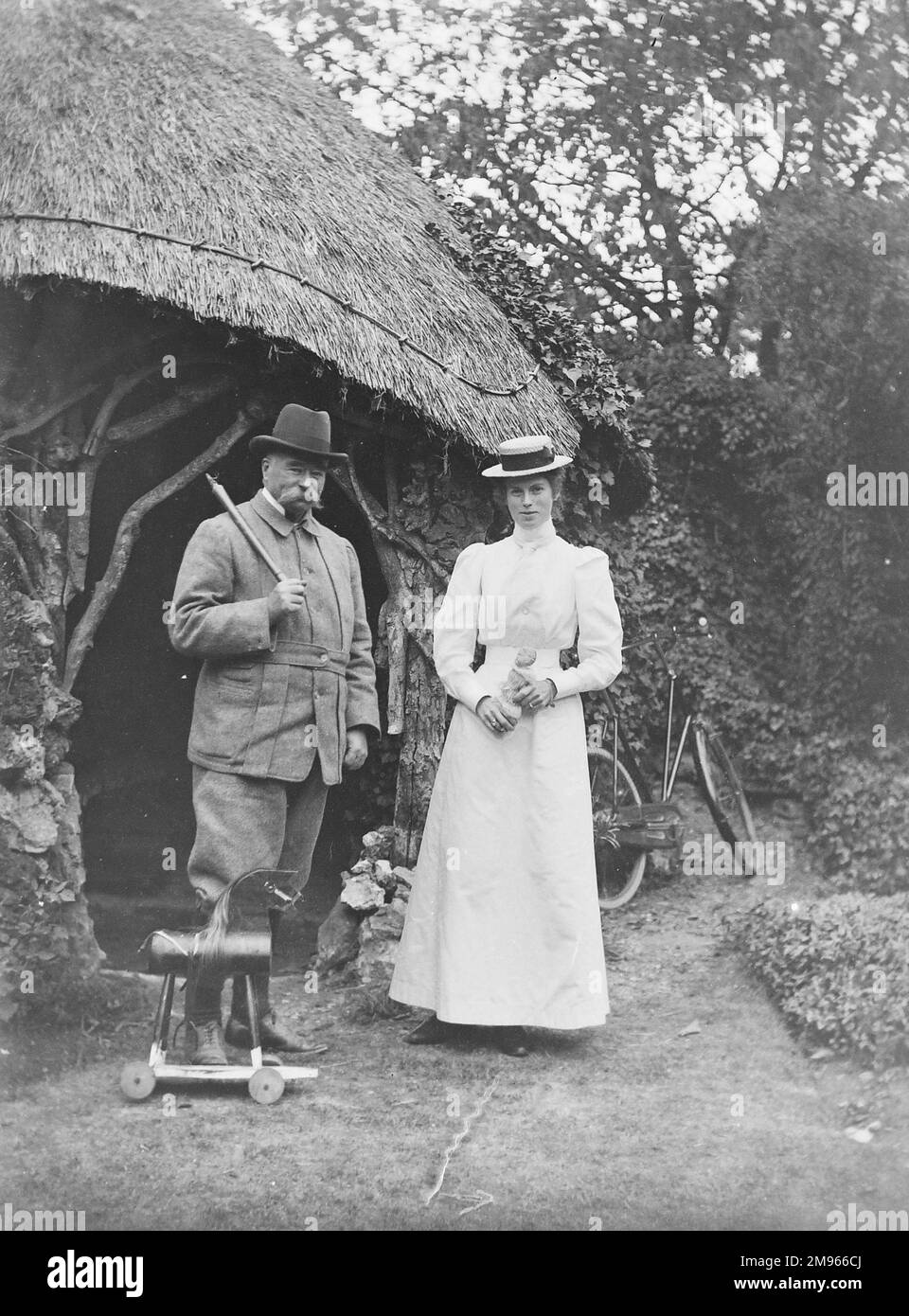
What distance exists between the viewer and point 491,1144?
425 cm

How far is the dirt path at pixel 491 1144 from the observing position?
4125mm

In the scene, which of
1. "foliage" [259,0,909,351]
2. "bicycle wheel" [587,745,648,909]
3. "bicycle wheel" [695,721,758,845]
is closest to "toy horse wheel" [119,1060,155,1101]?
"bicycle wheel" [587,745,648,909]

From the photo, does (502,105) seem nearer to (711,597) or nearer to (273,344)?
(273,344)

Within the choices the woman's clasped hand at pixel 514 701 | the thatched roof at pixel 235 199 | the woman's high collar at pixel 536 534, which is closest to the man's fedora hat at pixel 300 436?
the thatched roof at pixel 235 199

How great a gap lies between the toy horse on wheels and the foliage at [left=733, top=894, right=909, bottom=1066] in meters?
1.76

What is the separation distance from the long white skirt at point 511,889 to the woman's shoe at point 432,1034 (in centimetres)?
8

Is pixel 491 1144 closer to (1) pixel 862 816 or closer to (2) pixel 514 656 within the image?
(2) pixel 514 656

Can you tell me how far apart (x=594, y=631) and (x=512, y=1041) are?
156 centimetres

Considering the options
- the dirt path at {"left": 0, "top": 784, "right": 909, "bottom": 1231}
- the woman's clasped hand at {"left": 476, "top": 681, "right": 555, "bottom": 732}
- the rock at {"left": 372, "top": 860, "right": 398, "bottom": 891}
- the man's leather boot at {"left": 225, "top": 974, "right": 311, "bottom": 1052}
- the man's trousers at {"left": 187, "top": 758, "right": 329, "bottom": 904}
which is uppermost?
the woman's clasped hand at {"left": 476, "top": 681, "right": 555, "bottom": 732}

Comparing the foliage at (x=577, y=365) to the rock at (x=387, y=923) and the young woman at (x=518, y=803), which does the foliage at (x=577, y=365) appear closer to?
the young woman at (x=518, y=803)

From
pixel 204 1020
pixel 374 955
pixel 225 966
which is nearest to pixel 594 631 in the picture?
pixel 374 955

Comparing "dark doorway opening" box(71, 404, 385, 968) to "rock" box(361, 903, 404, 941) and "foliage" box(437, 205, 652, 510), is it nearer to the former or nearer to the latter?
"rock" box(361, 903, 404, 941)

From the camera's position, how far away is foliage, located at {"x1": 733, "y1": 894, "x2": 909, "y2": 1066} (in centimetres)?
445
